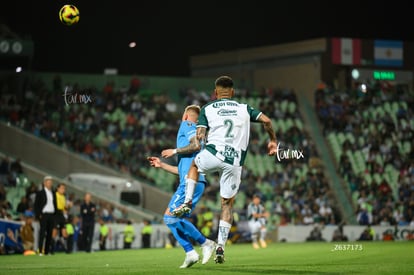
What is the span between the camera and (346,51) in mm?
52688

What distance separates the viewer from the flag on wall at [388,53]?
54156 mm

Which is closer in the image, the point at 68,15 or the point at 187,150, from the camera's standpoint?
the point at 187,150

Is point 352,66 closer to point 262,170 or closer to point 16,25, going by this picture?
point 262,170

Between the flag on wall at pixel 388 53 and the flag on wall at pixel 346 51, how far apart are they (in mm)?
1512

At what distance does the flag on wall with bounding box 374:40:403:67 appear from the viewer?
54.2m

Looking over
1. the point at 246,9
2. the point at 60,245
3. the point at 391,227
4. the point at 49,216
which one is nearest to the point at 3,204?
the point at 60,245

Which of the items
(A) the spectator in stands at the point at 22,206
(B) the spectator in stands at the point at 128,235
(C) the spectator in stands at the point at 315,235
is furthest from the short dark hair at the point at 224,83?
(C) the spectator in stands at the point at 315,235

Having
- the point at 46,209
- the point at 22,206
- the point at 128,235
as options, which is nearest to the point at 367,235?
the point at 128,235

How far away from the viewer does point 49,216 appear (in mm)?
24859

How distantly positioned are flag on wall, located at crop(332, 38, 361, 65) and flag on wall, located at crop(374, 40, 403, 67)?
1.51 meters

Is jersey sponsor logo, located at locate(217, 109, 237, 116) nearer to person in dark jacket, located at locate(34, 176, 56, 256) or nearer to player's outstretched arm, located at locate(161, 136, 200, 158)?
player's outstretched arm, located at locate(161, 136, 200, 158)

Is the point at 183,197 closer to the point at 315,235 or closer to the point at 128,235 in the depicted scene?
the point at 128,235

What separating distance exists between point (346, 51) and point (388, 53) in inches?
134

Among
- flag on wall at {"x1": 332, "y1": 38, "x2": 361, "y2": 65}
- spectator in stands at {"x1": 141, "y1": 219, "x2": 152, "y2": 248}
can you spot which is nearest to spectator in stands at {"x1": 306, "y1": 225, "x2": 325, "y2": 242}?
spectator in stands at {"x1": 141, "y1": 219, "x2": 152, "y2": 248}
